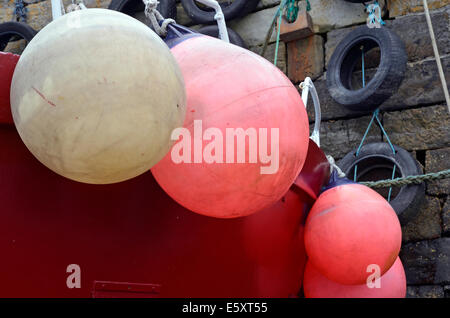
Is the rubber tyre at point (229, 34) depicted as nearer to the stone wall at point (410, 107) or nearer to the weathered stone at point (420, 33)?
the stone wall at point (410, 107)

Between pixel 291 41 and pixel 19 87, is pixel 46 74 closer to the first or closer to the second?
pixel 19 87

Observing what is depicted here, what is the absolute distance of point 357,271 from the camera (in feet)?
7.63

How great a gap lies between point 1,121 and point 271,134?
29.3 inches

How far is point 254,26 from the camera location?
18.7ft

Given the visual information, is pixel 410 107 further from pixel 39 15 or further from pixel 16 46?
pixel 16 46

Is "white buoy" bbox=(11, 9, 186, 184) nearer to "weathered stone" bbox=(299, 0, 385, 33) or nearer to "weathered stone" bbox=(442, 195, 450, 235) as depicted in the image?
"weathered stone" bbox=(442, 195, 450, 235)

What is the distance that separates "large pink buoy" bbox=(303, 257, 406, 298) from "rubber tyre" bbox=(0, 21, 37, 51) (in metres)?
4.42

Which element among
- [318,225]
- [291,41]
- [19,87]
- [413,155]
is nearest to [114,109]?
[19,87]

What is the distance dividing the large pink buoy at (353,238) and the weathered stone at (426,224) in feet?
7.23

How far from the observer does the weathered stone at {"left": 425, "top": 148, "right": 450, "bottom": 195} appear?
459cm

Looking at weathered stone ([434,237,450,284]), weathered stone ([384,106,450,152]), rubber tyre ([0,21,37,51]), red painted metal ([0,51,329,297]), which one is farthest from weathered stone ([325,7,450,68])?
rubber tyre ([0,21,37,51])

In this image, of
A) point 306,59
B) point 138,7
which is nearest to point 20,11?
point 138,7

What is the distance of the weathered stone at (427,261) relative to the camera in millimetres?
4438

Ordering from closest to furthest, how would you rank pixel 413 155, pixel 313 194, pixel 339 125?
1. pixel 313 194
2. pixel 413 155
3. pixel 339 125
